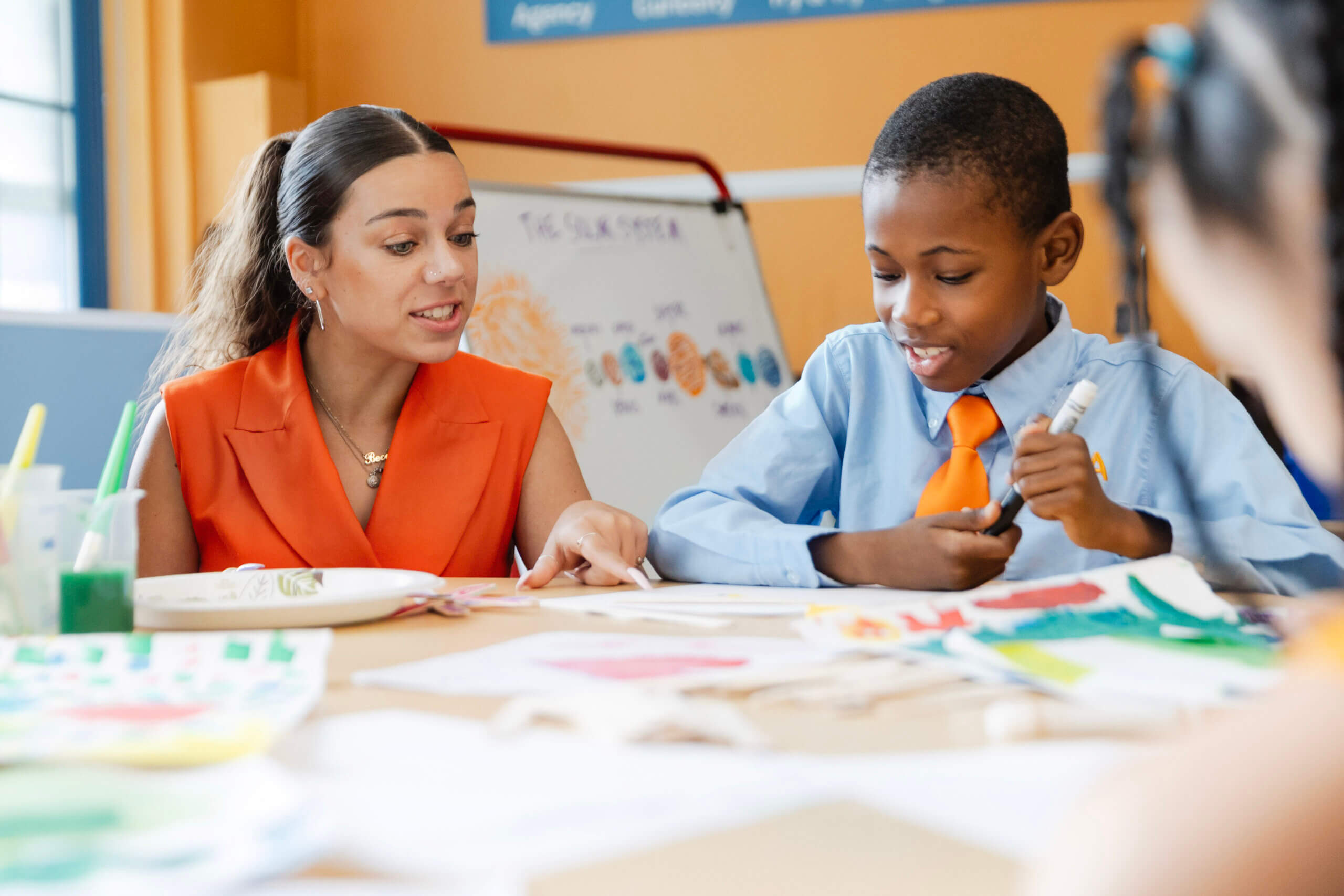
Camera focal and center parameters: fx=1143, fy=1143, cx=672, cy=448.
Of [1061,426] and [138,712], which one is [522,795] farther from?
[1061,426]

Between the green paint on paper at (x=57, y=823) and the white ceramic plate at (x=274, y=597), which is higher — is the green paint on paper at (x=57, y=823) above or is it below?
above

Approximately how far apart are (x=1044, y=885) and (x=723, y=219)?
255 cm

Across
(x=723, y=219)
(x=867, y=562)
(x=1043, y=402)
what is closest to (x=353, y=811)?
(x=867, y=562)

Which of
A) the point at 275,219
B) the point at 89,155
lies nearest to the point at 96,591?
the point at 275,219

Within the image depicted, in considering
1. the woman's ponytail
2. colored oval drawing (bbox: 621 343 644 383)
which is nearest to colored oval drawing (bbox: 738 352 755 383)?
colored oval drawing (bbox: 621 343 644 383)

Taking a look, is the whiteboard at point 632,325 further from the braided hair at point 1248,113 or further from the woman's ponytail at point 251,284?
the braided hair at point 1248,113

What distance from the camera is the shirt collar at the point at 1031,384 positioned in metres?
1.17

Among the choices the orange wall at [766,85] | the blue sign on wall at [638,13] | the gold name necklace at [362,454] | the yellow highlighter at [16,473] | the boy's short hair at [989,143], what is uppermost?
the blue sign on wall at [638,13]

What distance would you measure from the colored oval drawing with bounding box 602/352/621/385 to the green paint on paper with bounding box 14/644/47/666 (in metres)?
1.79

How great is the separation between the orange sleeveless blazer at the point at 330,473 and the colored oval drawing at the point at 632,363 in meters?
1.01

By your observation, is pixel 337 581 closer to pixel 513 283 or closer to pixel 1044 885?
pixel 1044 885

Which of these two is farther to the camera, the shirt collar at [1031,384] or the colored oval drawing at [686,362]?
the colored oval drawing at [686,362]

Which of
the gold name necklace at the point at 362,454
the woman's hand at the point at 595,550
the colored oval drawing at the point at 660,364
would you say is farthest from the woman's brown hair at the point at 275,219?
the colored oval drawing at the point at 660,364

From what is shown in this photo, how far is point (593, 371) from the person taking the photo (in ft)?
7.89
